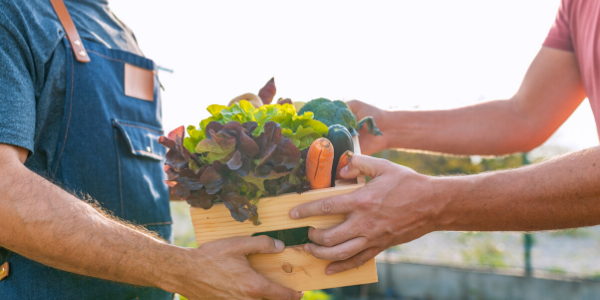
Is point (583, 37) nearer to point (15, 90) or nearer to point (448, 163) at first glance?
point (15, 90)

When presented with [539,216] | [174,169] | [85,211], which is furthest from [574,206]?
[85,211]

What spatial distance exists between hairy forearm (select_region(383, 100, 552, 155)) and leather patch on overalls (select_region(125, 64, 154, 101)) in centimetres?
170

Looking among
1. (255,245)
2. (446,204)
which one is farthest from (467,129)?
(255,245)

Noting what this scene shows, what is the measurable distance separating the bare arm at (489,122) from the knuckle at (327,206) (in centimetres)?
126

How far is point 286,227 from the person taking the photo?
1577 mm

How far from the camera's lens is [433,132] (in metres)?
2.83

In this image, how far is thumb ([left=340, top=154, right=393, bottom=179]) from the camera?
5.25 ft

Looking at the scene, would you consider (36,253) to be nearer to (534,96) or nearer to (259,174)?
(259,174)

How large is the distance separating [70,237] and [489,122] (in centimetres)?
280

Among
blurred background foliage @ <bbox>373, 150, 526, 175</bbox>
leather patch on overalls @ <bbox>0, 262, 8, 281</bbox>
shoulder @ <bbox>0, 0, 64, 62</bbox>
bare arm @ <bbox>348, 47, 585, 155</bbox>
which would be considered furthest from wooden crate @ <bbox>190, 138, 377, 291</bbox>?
blurred background foliage @ <bbox>373, 150, 526, 175</bbox>

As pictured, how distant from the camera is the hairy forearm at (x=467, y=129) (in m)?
2.80

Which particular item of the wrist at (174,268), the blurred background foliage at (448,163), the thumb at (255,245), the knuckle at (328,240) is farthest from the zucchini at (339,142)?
the blurred background foliage at (448,163)

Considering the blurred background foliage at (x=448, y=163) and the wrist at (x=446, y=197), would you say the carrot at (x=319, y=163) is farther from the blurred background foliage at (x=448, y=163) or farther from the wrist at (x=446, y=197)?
the blurred background foliage at (x=448, y=163)

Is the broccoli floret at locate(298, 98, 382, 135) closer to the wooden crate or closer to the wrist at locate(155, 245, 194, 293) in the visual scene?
the wooden crate
